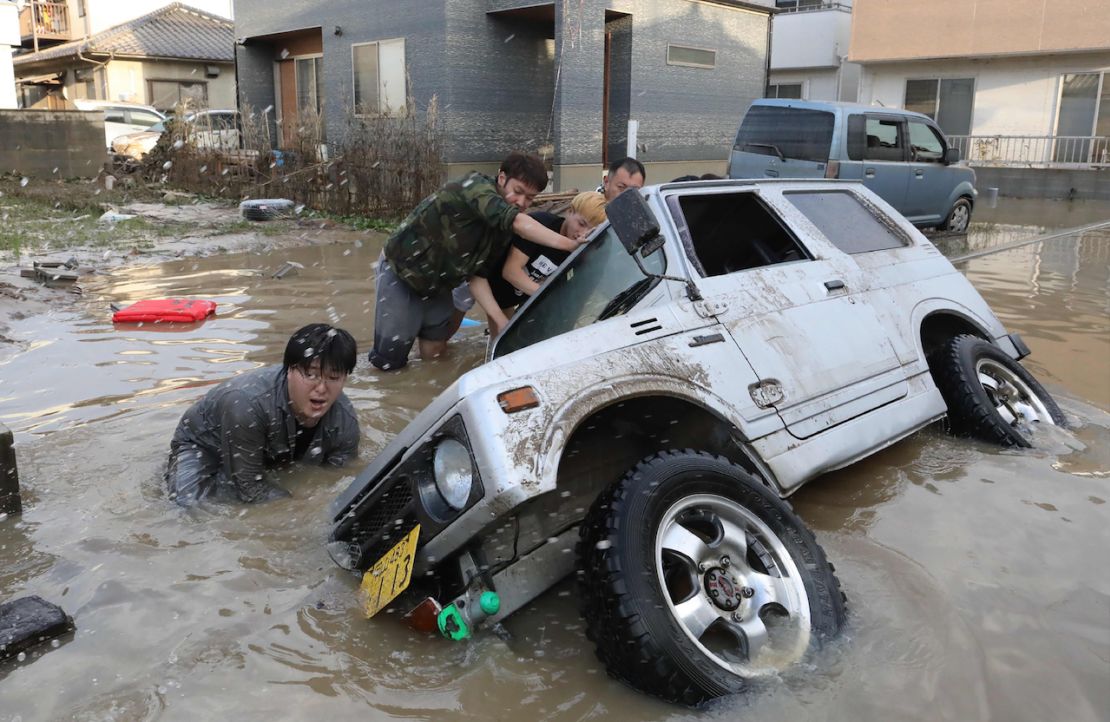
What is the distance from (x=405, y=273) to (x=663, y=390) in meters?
3.30

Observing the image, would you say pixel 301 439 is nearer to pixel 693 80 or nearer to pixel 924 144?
pixel 924 144

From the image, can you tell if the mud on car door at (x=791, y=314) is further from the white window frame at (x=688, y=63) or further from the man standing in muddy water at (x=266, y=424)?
the white window frame at (x=688, y=63)

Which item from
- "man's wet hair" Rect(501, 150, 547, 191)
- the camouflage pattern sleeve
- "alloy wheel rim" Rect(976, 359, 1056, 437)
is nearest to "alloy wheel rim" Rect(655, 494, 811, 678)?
"alloy wheel rim" Rect(976, 359, 1056, 437)

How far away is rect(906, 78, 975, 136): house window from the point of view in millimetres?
24812

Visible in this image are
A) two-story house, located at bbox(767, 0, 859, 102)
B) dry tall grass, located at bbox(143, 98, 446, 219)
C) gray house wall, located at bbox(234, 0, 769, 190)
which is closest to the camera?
dry tall grass, located at bbox(143, 98, 446, 219)

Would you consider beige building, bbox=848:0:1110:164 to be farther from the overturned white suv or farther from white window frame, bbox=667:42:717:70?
the overturned white suv

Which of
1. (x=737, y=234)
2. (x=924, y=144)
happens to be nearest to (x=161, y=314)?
(x=737, y=234)

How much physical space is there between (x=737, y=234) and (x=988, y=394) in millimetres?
1681

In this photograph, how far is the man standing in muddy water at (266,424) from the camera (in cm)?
371

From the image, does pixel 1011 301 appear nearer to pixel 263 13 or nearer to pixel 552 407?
pixel 552 407

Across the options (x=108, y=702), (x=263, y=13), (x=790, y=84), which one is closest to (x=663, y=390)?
(x=108, y=702)

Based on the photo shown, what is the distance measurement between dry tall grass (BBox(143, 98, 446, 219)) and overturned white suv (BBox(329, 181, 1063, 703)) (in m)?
10.1

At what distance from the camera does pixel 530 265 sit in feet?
18.9

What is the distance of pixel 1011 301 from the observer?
30.0 feet
